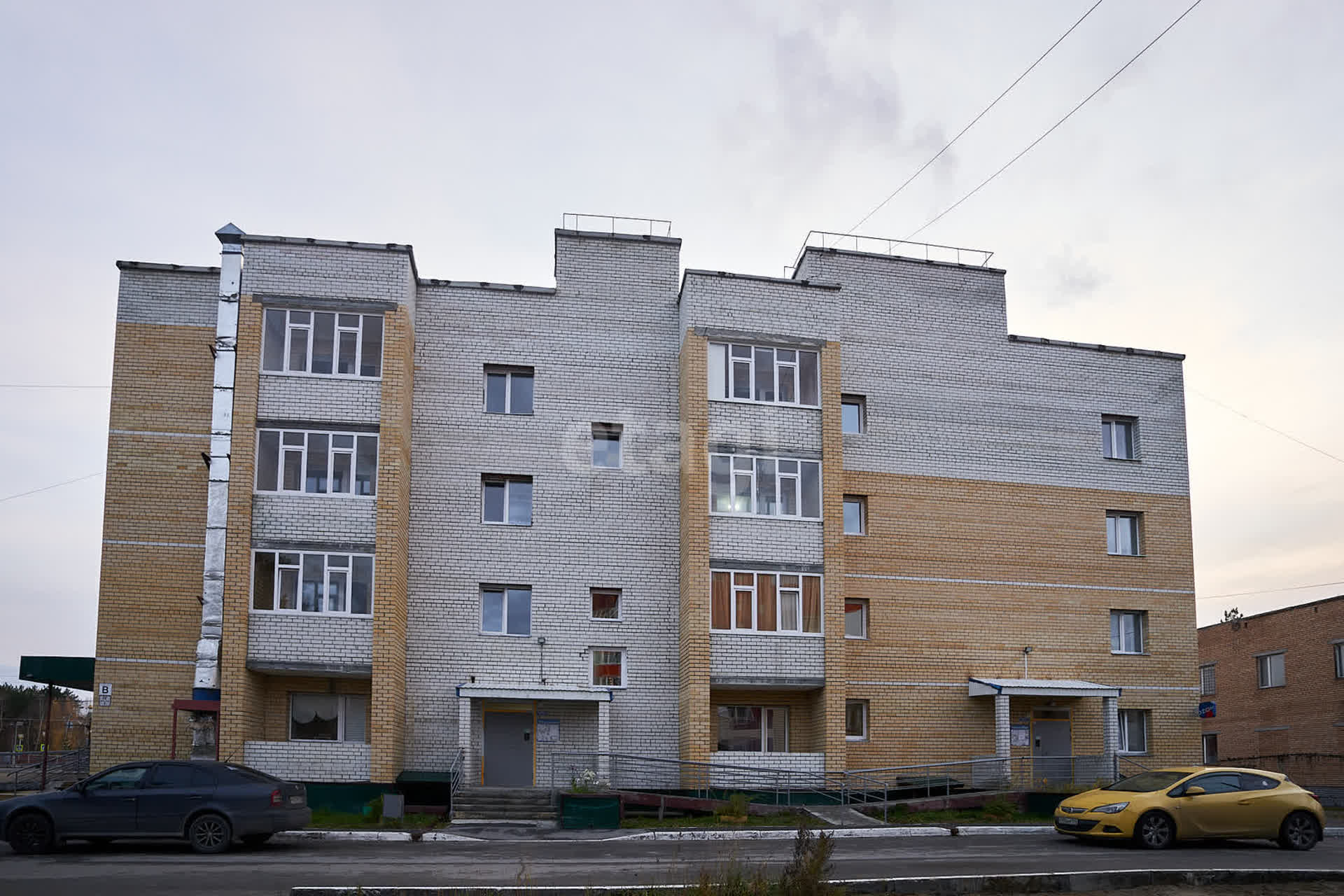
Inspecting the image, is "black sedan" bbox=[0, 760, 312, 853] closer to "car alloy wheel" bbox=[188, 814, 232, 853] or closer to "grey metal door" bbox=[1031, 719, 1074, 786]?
"car alloy wheel" bbox=[188, 814, 232, 853]

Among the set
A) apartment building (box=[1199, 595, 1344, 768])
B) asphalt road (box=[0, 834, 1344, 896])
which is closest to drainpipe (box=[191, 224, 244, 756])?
asphalt road (box=[0, 834, 1344, 896])

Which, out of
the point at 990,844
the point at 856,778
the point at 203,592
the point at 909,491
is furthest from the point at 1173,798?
the point at 203,592

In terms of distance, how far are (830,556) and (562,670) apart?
6440mm

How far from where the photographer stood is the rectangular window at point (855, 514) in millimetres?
30953

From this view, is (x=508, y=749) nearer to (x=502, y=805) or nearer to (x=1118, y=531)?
(x=502, y=805)

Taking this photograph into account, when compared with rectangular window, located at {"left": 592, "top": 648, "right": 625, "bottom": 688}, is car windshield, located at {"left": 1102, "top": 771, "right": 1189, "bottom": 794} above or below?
below

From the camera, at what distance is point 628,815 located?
25.4m

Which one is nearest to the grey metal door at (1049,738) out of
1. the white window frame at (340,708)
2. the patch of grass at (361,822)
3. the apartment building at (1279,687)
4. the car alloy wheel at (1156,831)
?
the car alloy wheel at (1156,831)

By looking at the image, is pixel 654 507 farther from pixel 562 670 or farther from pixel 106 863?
pixel 106 863

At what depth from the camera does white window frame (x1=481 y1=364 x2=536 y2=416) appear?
29672 mm

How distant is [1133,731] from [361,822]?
1903 centimetres

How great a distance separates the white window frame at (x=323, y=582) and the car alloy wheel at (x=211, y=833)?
8.26 m

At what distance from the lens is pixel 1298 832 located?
20062 mm

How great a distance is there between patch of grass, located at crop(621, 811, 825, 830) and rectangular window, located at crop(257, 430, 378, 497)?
8766mm
